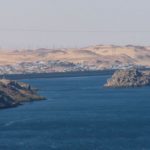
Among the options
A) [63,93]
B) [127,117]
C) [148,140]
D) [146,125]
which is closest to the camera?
[148,140]

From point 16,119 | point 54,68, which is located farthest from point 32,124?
point 54,68

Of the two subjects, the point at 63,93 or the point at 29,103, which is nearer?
the point at 29,103

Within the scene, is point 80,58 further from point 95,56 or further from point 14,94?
point 14,94

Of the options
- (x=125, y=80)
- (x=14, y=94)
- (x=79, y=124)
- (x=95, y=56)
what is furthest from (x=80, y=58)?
(x=79, y=124)

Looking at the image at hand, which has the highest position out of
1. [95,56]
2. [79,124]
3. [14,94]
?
[95,56]

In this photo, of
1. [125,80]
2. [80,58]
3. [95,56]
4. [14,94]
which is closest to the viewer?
[14,94]

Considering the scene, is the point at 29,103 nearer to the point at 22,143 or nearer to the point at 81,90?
the point at 81,90

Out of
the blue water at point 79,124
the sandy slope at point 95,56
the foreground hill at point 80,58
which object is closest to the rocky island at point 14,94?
the blue water at point 79,124
